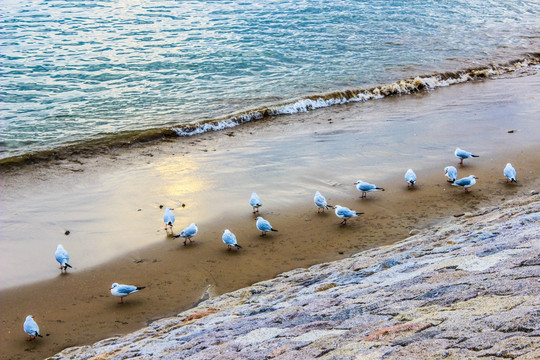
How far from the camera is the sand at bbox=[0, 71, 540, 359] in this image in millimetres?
8023

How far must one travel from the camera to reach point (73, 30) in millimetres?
26984

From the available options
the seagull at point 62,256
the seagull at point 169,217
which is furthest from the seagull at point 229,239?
the seagull at point 62,256

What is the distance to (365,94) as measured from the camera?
19.2 metres

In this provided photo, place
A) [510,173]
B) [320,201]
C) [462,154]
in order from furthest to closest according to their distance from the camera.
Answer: [462,154] → [510,173] → [320,201]

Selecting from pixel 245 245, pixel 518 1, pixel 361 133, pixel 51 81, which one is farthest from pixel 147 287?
pixel 518 1

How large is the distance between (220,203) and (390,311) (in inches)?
262

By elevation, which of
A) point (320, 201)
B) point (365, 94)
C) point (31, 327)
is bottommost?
point (31, 327)

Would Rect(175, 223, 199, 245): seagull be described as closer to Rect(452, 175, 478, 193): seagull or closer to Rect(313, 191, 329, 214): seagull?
Rect(313, 191, 329, 214): seagull

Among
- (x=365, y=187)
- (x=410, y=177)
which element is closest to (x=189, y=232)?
(x=365, y=187)

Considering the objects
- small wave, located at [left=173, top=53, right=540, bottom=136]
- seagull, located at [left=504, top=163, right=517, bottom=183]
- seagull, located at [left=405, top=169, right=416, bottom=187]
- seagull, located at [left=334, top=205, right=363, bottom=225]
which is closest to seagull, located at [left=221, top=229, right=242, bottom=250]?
seagull, located at [left=334, top=205, right=363, bottom=225]

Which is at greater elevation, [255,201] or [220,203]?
[255,201]

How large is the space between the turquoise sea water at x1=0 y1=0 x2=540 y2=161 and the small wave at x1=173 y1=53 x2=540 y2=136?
5cm

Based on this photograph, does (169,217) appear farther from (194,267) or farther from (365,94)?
(365,94)

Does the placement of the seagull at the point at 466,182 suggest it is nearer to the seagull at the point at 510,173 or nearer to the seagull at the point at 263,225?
the seagull at the point at 510,173
